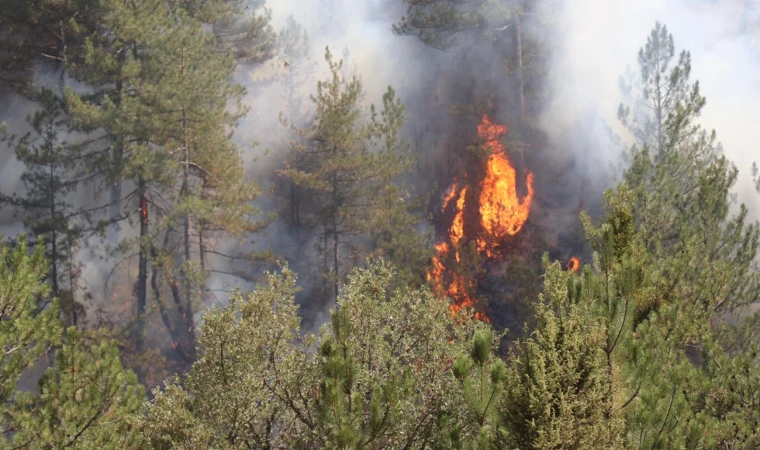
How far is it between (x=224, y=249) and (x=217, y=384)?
21324mm

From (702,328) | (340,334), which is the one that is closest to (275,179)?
(702,328)

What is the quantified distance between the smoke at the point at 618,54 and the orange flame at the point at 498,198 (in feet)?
8.00

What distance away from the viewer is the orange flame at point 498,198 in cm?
3080

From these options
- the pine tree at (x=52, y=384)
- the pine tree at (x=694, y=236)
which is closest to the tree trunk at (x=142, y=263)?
the pine tree at (x=52, y=384)

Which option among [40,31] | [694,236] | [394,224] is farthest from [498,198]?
[40,31]

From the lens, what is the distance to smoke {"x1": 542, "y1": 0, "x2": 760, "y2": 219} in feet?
98.4

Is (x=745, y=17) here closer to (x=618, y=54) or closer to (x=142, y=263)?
(x=618, y=54)

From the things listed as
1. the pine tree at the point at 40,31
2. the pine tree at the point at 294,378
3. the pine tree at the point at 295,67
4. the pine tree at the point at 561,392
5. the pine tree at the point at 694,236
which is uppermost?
the pine tree at the point at 295,67

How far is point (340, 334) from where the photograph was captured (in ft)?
29.2

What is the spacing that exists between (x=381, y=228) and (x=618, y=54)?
1330cm

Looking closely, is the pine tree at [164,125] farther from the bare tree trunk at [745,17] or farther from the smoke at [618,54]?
the bare tree trunk at [745,17]

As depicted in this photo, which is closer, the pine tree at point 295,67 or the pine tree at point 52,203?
the pine tree at point 52,203

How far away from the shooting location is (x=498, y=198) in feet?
104

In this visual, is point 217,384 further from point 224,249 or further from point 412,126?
point 412,126
